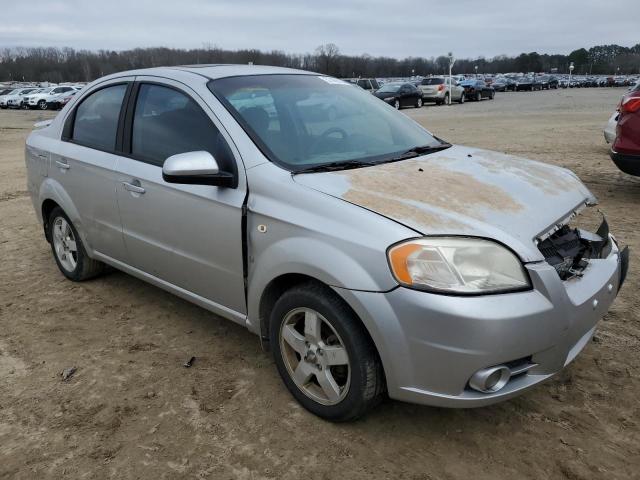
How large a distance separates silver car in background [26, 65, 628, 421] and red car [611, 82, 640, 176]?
12.2 ft

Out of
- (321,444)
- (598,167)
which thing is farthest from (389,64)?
(321,444)

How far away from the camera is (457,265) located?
2.33 metres

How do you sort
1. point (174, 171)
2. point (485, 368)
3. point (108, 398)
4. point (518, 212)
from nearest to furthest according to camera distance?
point (485, 368) → point (518, 212) → point (174, 171) → point (108, 398)

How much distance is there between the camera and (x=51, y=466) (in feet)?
8.46

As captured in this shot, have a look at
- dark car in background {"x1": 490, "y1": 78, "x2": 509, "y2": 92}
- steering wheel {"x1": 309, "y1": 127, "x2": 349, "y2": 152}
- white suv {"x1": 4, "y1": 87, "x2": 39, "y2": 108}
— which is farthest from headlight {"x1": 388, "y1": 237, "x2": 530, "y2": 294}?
dark car in background {"x1": 490, "y1": 78, "x2": 509, "y2": 92}

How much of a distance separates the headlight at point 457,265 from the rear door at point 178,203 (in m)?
1.00

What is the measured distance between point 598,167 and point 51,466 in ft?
30.0

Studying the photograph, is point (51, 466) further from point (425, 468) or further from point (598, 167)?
point (598, 167)

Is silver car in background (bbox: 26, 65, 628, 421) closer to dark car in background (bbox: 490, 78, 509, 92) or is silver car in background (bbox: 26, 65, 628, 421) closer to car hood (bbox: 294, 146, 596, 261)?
car hood (bbox: 294, 146, 596, 261)

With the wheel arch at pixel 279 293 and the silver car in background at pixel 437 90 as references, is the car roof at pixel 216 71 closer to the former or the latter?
the wheel arch at pixel 279 293

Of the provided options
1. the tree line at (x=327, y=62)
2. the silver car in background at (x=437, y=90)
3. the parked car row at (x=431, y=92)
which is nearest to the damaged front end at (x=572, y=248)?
the parked car row at (x=431, y=92)

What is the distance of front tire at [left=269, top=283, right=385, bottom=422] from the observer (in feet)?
8.25

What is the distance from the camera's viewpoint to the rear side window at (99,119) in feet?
13.0

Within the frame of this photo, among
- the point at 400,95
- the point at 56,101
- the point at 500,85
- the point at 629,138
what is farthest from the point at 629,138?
the point at 500,85
